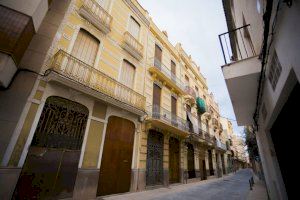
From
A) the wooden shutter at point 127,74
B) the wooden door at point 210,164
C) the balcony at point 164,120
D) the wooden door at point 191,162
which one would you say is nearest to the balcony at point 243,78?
the balcony at point 164,120

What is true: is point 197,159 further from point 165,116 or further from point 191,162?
point 165,116

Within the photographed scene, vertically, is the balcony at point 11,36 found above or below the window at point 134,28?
below

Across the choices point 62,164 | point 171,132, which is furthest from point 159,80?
point 62,164

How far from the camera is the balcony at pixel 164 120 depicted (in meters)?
10.6

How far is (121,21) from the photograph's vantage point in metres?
10.9

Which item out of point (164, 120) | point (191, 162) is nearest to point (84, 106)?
point (164, 120)

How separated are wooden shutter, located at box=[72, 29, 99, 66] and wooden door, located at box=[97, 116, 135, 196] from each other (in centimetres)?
326

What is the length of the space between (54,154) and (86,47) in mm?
5209

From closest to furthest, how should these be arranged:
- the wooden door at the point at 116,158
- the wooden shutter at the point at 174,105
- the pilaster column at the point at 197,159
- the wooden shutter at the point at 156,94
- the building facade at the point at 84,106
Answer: the building facade at the point at 84,106 < the wooden door at the point at 116,158 < the wooden shutter at the point at 156,94 < the wooden shutter at the point at 174,105 < the pilaster column at the point at 197,159

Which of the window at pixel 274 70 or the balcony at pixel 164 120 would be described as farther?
the balcony at pixel 164 120

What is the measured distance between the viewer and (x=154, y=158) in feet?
35.1

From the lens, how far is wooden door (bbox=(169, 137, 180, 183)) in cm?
1222

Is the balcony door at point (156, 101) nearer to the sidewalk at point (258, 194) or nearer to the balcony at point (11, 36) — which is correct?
the sidewalk at point (258, 194)

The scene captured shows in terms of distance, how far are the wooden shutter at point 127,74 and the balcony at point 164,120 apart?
222 cm
